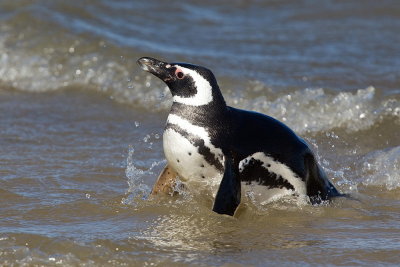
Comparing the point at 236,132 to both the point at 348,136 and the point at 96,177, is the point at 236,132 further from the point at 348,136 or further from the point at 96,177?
the point at 348,136

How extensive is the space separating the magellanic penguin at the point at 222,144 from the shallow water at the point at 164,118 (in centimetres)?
19

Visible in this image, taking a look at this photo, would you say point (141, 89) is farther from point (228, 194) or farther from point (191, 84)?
point (228, 194)

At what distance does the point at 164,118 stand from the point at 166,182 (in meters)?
2.97

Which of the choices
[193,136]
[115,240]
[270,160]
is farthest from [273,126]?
[115,240]

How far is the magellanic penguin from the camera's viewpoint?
472cm

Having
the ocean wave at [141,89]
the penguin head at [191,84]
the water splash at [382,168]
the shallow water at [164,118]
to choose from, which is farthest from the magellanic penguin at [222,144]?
the ocean wave at [141,89]

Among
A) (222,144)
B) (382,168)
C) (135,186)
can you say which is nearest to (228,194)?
(222,144)

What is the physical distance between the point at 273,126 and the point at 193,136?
0.55m

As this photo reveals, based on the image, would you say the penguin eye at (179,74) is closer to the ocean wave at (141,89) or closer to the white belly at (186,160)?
the white belly at (186,160)

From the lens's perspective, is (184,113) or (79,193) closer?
(184,113)

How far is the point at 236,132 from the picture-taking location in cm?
484

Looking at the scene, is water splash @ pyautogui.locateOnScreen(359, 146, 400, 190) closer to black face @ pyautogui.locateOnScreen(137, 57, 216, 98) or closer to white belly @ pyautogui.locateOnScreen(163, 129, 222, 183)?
white belly @ pyautogui.locateOnScreen(163, 129, 222, 183)

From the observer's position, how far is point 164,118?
8062mm

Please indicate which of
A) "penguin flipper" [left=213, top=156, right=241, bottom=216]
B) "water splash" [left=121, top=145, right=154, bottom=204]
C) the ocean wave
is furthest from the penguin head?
the ocean wave
